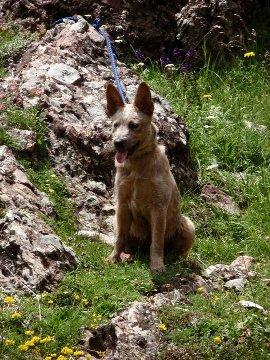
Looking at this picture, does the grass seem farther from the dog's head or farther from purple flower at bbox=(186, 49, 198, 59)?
the dog's head

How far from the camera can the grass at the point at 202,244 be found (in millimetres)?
5340

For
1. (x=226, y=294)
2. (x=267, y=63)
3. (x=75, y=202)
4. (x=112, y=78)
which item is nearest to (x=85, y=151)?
(x=75, y=202)

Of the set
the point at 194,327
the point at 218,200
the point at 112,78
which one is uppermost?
the point at 112,78

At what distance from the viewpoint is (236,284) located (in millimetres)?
6496

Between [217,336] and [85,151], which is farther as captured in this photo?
[85,151]

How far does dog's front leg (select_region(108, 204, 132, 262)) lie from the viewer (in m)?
6.88

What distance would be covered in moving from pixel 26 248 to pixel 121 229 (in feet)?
3.73

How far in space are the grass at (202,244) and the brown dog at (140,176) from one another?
298 mm

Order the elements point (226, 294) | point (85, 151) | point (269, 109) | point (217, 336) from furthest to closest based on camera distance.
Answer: point (269, 109) < point (85, 151) < point (226, 294) < point (217, 336)

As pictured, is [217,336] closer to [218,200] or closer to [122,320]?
[122,320]

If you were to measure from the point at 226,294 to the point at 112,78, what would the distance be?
3.86 meters

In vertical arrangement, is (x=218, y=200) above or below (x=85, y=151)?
below

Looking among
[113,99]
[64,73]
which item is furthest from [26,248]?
[64,73]

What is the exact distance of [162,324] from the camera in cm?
543
